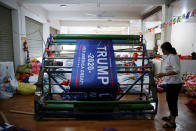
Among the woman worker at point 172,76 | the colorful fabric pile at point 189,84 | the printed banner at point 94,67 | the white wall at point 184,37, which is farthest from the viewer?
the white wall at point 184,37

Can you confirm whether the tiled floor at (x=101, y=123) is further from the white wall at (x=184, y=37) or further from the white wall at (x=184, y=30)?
the white wall at (x=184, y=37)

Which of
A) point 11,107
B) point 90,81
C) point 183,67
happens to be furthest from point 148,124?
point 183,67

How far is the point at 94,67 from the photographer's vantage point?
2104mm

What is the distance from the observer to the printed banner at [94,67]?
1.94m

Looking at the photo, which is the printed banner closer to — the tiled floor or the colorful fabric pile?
the tiled floor

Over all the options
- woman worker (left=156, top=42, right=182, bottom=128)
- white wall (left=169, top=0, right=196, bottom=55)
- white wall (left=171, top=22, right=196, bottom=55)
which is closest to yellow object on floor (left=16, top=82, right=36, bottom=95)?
woman worker (left=156, top=42, right=182, bottom=128)

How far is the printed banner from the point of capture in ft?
6.36

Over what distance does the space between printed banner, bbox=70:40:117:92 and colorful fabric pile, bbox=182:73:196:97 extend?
8.56 feet

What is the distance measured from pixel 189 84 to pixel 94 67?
2.99 m

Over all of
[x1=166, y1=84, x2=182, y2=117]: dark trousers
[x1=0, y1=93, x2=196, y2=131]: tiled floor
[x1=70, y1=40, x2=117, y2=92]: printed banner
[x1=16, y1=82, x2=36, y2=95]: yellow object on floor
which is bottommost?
[x1=0, y1=93, x2=196, y2=131]: tiled floor

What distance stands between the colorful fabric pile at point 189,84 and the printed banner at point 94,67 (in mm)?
2609

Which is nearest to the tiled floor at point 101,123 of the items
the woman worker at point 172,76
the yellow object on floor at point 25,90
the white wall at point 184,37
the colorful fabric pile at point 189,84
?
the woman worker at point 172,76

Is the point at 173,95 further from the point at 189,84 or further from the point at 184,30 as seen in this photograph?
the point at 184,30

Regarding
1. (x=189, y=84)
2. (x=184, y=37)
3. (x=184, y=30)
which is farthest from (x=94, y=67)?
(x=184, y=30)
